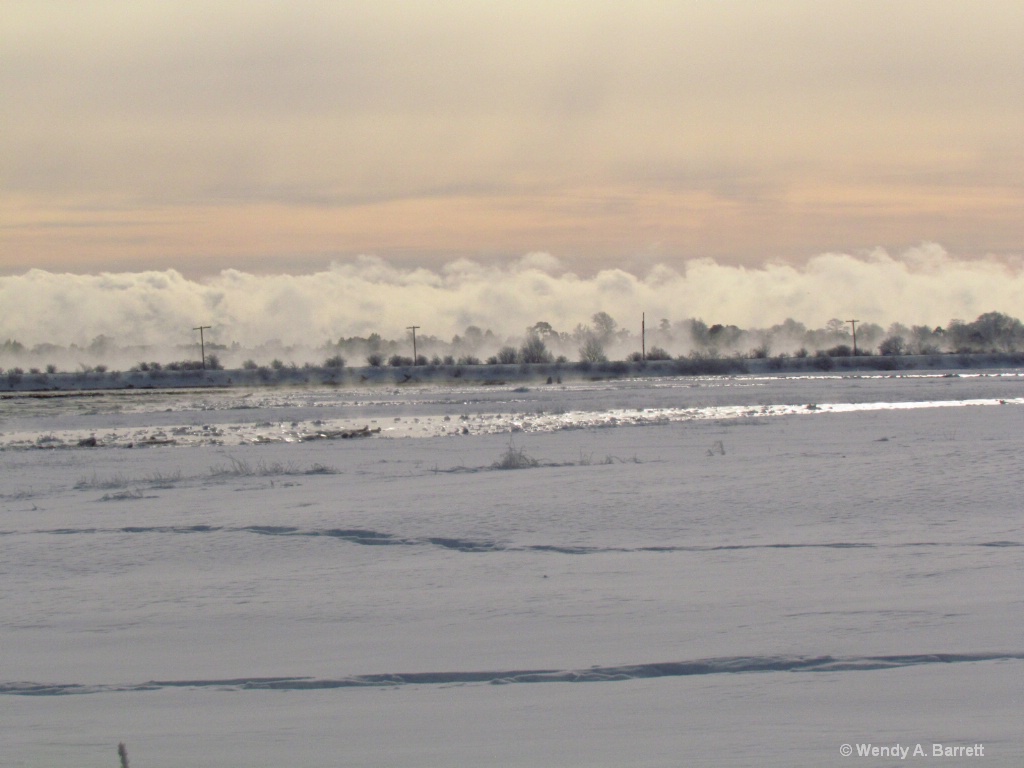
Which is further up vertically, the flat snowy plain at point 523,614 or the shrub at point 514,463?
the shrub at point 514,463

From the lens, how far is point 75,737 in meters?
5.49

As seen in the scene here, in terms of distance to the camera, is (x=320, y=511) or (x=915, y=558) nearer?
(x=915, y=558)

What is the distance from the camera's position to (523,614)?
25.1 feet

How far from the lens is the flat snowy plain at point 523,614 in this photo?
5.38 meters

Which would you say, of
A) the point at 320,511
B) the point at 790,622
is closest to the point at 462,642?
the point at 790,622

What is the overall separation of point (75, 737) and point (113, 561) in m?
4.78

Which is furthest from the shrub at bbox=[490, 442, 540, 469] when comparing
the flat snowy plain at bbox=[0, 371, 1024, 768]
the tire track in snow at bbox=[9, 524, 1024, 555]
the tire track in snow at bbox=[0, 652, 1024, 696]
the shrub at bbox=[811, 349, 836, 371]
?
the shrub at bbox=[811, 349, 836, 371]

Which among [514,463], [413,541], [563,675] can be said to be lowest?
[563,675]

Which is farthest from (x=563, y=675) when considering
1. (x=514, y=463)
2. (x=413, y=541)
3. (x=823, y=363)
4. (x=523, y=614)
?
(x=823, y=363)

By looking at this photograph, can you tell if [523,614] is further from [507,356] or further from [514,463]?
[507,356]

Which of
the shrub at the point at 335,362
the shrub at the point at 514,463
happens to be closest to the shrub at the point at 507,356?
the shrub at the point at 335,362

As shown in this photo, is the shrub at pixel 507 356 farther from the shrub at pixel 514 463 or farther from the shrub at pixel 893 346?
the shrub at pixel 514 463

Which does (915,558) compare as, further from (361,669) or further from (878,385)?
(878,385)

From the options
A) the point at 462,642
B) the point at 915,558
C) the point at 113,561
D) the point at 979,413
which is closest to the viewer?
the point at 462,642
